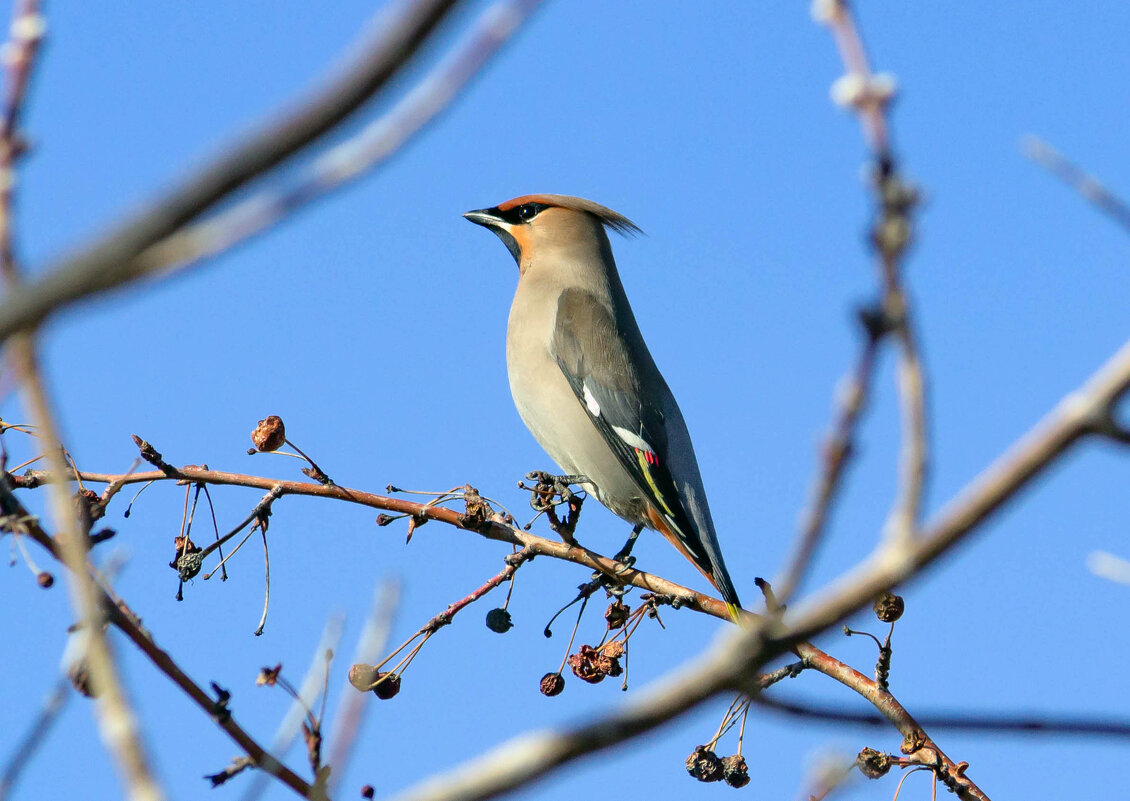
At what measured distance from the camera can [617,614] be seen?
3189mm

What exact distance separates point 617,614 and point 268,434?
36.5 inches

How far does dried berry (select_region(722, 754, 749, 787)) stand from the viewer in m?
2.98

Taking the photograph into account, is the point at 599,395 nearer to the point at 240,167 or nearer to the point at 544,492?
the point at 544,492

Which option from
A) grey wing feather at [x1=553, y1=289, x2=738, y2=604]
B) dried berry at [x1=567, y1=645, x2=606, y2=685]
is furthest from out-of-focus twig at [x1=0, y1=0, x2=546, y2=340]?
grey wing feather at [x1=553, y1=289, x2=738, y2=604]

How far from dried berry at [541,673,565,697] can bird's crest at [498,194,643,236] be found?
3.14 metres

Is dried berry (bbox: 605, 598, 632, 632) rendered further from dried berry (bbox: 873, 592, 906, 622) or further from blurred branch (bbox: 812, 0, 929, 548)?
blurred branch (bbox: 812, 0, 929, 548)

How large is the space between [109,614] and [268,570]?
1.74 meters

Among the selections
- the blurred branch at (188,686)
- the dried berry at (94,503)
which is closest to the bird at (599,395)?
the dried berry at (94,503)

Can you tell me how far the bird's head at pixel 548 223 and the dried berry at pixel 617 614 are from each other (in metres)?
2.90

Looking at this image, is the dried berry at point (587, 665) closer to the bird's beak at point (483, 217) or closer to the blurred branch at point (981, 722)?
the blurred branch at point (981, 722)

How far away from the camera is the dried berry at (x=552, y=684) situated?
330 centimetres

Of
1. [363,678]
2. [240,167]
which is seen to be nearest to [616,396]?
[363,678]

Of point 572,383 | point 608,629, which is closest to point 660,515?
point 572,383

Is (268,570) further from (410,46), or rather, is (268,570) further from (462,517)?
(410,46)
